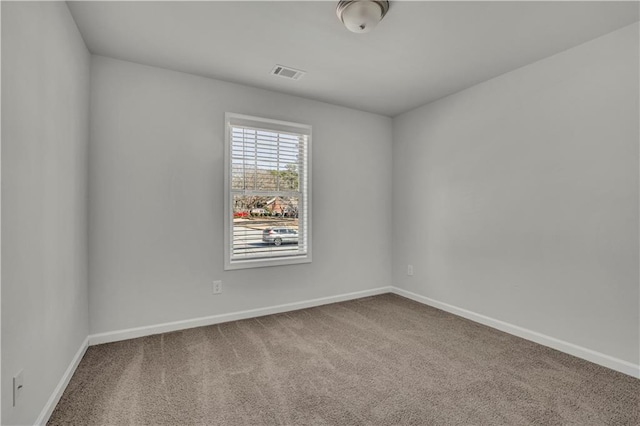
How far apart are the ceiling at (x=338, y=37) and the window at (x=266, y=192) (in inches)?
22.6

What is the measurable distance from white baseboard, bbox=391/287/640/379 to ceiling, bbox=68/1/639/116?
7.94 feet

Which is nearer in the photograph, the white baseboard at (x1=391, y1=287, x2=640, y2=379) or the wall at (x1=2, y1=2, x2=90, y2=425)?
the wall at (x1=2, y1=2, x2=90, y2=425)

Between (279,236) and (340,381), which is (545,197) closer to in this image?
(340,381)

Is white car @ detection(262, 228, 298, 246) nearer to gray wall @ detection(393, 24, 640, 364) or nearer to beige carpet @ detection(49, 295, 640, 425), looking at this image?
beige carpet @ detection(49, 295, 640, 425)

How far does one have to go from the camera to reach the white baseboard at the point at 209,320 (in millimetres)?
2723

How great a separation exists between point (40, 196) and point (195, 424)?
1478 mm

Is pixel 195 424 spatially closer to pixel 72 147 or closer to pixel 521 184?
pixel 72 147

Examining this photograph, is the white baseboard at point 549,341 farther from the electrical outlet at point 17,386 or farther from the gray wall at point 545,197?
the electrical outlet at point 17,386

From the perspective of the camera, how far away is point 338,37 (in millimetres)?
2422

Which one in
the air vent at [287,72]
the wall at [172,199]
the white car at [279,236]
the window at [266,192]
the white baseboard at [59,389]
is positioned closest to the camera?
the white baseboard at [59,389]

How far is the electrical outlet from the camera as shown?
→ 4.53 ft

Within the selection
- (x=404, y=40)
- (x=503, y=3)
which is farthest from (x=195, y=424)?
(x=503, y=3)

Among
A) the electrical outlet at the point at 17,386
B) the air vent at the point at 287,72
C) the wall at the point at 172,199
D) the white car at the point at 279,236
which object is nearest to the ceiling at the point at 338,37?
the air vent at the point at 287,72

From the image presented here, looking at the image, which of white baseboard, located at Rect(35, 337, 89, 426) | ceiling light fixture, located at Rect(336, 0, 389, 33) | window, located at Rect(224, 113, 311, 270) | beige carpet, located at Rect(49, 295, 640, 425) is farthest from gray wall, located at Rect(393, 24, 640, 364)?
white baseboard, located at Rect(35, 337, 89, 426)
